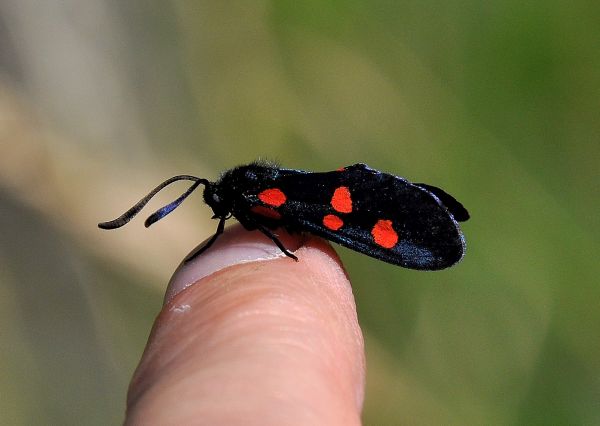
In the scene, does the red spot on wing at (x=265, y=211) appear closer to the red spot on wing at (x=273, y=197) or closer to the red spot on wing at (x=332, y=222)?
the red spot on wing at (x=273, y=197)

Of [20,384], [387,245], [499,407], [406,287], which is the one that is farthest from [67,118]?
[499,407]

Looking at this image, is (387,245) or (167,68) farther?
(167,68)

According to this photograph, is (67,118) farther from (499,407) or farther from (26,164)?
(499,407)

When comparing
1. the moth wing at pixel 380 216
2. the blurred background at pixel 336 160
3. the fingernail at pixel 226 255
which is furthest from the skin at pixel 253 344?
the blurred background at pixel 336 160

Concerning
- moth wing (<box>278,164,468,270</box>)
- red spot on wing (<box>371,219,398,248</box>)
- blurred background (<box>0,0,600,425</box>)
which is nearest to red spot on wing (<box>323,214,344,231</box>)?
moth wing (<box>278,164,468,270</box>)

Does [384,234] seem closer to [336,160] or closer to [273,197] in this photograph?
[273,197]

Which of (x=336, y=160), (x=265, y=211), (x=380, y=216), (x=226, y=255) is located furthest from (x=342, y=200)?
(x=336, y=160)
